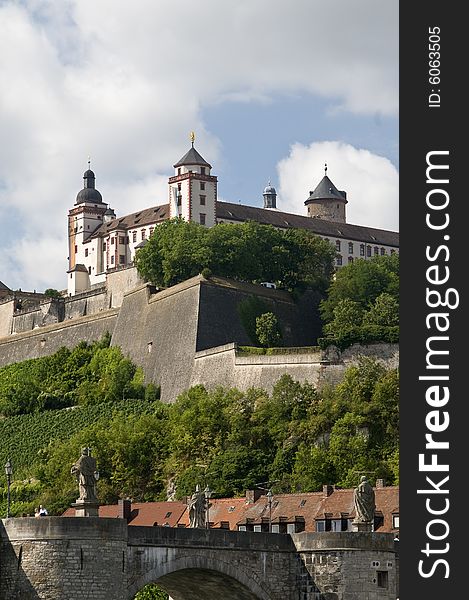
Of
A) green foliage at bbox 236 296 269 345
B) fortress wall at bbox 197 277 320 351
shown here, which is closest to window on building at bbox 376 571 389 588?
fortress wall at bbox 197 277 320 351

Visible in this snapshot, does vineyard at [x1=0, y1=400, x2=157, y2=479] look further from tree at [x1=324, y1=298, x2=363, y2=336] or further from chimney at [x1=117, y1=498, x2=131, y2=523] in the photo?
chimney at [x1=117, y1=498, x2=131, y2=523]

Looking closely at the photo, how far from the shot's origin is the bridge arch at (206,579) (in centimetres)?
4516

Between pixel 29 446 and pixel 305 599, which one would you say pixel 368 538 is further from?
pixel 29 446

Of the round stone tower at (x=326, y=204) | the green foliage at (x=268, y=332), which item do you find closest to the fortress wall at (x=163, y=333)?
the green foliage at (x=268, y=332)

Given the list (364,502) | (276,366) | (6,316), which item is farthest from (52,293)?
(364,502)

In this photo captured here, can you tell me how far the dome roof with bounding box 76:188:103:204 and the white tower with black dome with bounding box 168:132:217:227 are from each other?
1886 cm

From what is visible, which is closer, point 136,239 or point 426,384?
point 426,384

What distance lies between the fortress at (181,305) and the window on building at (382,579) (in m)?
38.1

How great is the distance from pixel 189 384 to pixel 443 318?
66869 millimetres

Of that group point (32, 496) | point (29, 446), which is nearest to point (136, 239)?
point (29, 446)

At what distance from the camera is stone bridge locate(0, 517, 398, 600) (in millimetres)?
42656

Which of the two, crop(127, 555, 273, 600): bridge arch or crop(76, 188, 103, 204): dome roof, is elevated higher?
crop(76, 188, 103, 204): dome roof

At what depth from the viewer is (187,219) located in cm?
12038

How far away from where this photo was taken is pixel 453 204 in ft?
85.7
